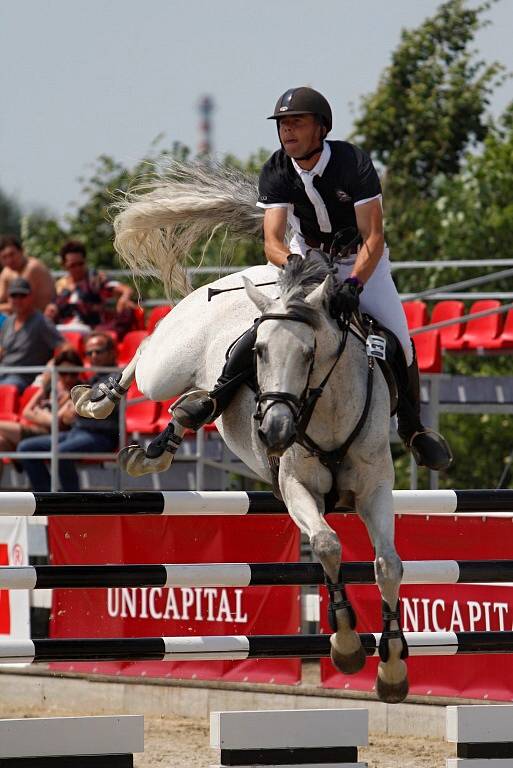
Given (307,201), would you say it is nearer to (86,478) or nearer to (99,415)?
(99,415)

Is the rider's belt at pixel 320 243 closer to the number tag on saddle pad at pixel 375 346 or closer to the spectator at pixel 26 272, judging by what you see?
the number tag on saddle pad at pixel 375 346

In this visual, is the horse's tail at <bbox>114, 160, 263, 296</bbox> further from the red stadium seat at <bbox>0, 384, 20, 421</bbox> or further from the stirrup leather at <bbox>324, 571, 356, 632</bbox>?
the red stadium seat at <bbox>0, 384, 20, 421</bbox>

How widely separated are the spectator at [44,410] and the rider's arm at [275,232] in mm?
5161

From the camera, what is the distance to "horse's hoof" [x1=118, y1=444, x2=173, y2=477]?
6.19 meters

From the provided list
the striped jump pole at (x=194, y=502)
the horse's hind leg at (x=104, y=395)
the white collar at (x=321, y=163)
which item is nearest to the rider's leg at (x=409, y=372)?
the striped jump pole at (x=194, y=502)

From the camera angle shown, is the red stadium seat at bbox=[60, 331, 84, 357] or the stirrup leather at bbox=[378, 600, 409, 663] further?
the red stadium seat at bbox=[60, 331, 84, 357]

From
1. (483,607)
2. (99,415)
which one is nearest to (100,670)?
(483,607)

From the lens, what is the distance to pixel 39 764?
5.55 meters

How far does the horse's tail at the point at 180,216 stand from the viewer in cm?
686

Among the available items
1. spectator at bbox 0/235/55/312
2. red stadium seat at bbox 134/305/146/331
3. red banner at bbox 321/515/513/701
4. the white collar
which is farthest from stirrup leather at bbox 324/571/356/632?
spectator at bbox 0/235/55/312

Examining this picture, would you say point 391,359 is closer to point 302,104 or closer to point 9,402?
point 302,104

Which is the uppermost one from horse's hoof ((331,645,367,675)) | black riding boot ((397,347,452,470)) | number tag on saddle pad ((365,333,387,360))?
number tag on saddle pad ((365,333,387,360))

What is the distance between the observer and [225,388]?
19.4 feet

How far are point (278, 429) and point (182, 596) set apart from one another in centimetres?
422
